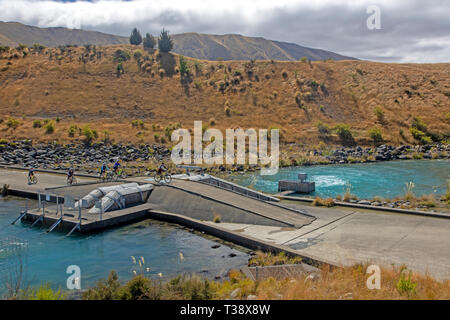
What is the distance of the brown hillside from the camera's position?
65.6m

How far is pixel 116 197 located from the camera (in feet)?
69.8

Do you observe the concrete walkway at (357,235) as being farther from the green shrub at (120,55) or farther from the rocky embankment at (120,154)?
the green shrub at (120,55)

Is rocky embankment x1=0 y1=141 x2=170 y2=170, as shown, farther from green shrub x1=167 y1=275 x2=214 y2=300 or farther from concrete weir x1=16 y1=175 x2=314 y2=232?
green shrub x1=167 y1=275 x2=214 y2=300

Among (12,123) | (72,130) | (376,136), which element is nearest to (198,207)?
(72,130)

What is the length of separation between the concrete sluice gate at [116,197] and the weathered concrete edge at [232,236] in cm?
164

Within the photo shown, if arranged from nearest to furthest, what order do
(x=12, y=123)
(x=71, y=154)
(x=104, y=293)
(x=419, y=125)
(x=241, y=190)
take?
(x=104, y=293)
(x=241, y=190)
(x=71, y=154)
(x=12, y=123)
(x=419, y=125)

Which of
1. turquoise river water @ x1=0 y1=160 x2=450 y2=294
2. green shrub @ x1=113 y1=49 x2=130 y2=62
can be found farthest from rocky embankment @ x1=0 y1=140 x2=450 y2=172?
green shrub @ x1=113 y1=49 x2=130 y2=62

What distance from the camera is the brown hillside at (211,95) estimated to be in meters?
65.6

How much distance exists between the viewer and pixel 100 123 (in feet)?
212

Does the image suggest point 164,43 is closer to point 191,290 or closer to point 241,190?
point 241,190

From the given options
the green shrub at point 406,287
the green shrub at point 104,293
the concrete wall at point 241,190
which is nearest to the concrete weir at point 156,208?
the concrete wall at point 241,190

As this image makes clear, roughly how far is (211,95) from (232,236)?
62095 mm
